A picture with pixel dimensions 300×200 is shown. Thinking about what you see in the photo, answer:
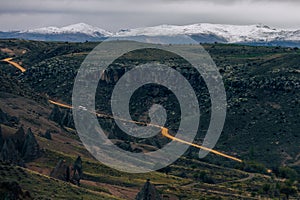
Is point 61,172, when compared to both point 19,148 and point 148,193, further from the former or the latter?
point 148,193

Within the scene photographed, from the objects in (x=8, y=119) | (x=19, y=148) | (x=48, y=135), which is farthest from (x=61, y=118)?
(x=19, y=148)

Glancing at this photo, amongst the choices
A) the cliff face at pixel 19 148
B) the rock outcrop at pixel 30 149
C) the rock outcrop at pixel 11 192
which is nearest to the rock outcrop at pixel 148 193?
the rock outcrop at pixel 11 192

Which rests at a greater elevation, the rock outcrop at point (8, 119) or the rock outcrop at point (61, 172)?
the rock outcrop at point (8, 119)

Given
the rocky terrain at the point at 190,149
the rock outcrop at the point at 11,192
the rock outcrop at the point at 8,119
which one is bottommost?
the rocky terrain at the point at 190,149

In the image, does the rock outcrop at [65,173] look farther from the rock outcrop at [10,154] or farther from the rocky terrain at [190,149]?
the rock outcrop at [10,154]

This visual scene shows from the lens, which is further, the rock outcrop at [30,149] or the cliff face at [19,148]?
the rock outcrop at [30,149]

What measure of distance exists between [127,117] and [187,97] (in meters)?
20.8

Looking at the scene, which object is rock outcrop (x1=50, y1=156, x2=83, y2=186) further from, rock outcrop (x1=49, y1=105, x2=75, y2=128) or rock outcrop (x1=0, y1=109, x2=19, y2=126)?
rock outcrop (x1=49, y1=105, x2=75, y2=128)

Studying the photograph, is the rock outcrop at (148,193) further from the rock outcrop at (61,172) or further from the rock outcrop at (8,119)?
the rock outcrop at (8,119)

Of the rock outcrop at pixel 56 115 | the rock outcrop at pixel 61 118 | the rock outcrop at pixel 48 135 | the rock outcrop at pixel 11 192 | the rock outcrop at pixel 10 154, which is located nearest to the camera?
the rock outcrop at pixel 11 192

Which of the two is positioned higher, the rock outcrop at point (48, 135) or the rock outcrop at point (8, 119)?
the rock outcrop at point (8, 119)

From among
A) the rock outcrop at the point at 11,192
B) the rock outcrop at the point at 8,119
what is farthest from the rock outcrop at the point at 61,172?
the rock outcrop at the point at 8,119

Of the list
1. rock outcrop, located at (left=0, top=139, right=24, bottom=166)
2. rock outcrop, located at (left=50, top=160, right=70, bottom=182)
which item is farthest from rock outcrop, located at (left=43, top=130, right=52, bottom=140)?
rock outcrop, located at (left=50, top=160, right=70, bottom=182)

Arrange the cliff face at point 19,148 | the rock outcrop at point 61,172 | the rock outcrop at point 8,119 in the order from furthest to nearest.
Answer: the rock outcrop at point 8,119, the cliff face at point 19,148, the rock outcrop at point 61,172
